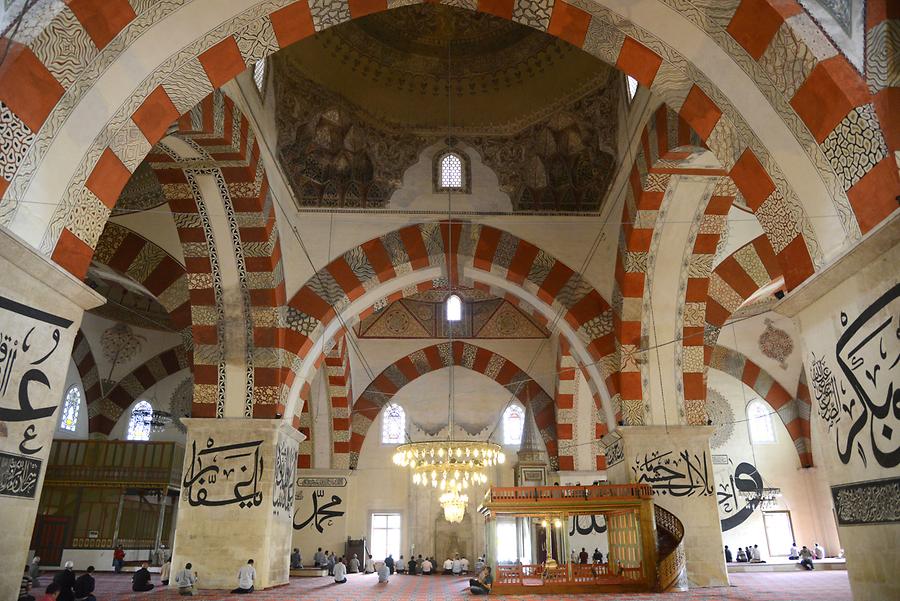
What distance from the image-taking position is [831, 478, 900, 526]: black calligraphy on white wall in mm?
3256

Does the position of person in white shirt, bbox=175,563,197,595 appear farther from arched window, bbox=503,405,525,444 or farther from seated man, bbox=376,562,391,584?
arched window, bbox=503,405,525,444

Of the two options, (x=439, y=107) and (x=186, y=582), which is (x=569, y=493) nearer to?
(x=186, y=582)

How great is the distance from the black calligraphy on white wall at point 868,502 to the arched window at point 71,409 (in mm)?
13979

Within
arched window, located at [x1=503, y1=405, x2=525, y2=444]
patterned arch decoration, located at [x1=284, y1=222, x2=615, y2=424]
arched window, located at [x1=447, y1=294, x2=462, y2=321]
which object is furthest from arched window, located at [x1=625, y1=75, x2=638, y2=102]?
arched window, located at [x1=503, y1=405, x2=525, y2=444]

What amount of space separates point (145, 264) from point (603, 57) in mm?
7153

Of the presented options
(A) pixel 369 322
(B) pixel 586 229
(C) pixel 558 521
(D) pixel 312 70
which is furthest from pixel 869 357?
(A) pixel 369 322

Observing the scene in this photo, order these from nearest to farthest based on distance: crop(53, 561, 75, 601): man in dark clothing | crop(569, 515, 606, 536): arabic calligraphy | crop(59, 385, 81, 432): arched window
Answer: crop(53, 561, 75, 601): man in dark clothing → crop(569, 515, 606, 536): arabic calligraphy → crop(59, 385, 81, 432): arched window

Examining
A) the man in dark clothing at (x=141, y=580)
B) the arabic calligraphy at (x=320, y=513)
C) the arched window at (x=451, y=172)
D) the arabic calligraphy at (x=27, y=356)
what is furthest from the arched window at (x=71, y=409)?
the arabic calligraphy at (x=27, y=356)

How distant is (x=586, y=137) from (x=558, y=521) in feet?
22.2

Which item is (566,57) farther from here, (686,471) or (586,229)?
(686,471)

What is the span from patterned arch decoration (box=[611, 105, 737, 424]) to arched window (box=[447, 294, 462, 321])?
5540 mm

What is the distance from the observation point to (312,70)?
8398mm

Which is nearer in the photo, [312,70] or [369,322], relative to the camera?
[312,70]

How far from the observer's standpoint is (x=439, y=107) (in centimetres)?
937
